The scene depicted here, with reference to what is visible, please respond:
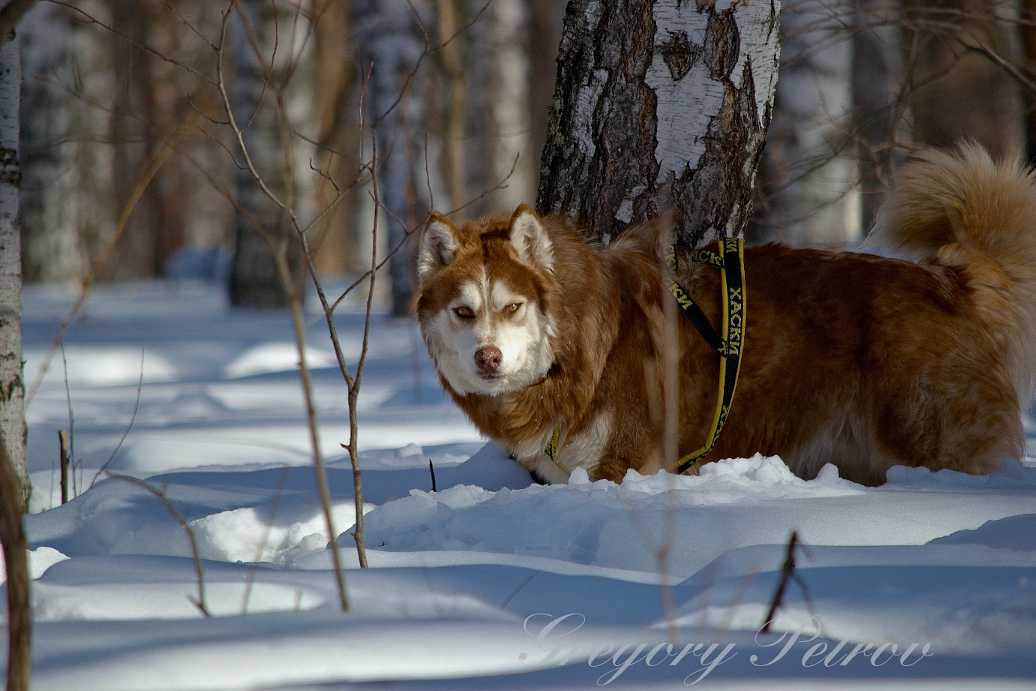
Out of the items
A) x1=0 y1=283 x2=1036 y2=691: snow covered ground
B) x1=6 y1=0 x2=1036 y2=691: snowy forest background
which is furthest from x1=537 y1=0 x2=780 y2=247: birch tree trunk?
x1=0 y1=283 x2=1036 y2=691: snow covered ground

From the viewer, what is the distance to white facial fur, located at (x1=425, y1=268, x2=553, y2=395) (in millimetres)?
2994

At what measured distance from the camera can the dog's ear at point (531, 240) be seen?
2.96 m

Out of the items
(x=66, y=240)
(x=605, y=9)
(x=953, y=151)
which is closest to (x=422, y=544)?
(x=605, y=9)

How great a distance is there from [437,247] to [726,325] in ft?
3.71

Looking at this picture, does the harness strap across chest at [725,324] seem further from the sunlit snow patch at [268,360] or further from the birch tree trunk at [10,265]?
the sunlit snow patch at [268,360]

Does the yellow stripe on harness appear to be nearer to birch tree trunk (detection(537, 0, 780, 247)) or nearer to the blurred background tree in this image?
birch tree trunk (detection(537, 0, 780, 247))

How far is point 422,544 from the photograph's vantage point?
7.57 feet

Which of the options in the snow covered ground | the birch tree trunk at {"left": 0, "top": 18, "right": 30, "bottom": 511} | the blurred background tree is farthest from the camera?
the blurred background tree

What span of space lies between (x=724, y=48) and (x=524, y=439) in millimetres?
1664

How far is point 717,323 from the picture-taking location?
305 cm

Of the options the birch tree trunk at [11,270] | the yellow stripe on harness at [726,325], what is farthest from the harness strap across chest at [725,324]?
the birch tree trunk at [11,270]

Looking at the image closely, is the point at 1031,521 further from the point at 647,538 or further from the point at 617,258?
the point at 617,258

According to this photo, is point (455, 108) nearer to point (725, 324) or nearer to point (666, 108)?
point (666, 108)

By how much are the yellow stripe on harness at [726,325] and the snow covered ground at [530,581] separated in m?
0.34
